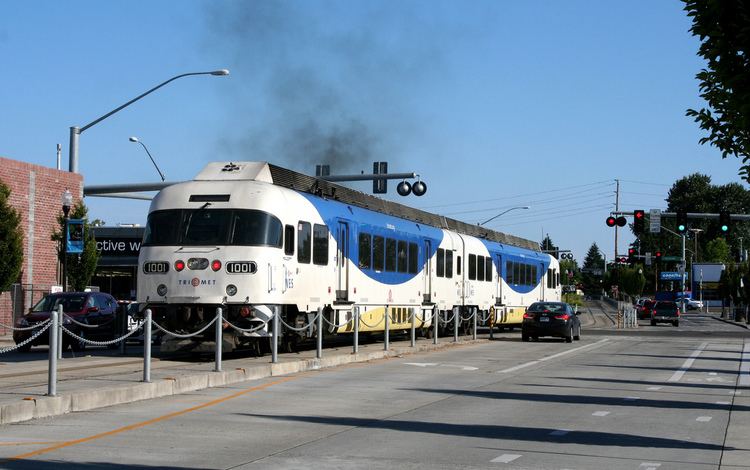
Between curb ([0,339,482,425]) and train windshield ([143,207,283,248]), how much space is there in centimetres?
263

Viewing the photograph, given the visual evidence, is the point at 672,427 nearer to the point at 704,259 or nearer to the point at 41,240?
the point at 41,240

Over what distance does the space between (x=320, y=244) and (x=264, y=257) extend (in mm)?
3231

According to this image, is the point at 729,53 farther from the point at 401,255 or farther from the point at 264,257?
the point at 401,255

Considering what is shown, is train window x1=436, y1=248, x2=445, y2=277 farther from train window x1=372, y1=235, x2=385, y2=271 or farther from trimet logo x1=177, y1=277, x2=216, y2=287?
trimet logo x1=177, y1=277, x2=216, y2=287

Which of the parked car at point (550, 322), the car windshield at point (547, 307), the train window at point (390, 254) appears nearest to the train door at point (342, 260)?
the train window at point (390, 254)

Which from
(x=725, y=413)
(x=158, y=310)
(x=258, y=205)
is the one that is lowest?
(x=725, y=413)

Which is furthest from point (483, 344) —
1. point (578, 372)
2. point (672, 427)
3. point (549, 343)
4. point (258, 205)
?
point (672, 427)

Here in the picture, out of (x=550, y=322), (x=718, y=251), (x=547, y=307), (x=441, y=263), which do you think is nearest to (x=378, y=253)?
(x=441, y=263)

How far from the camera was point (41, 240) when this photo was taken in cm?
4009

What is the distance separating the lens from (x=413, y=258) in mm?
32750

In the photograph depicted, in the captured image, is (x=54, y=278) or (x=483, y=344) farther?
(x=54, y=278)

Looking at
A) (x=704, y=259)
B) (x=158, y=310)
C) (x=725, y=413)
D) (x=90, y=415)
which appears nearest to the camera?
(x=90, y=415)

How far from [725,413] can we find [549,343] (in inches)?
802

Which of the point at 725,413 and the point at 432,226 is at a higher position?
the point at 432,226
